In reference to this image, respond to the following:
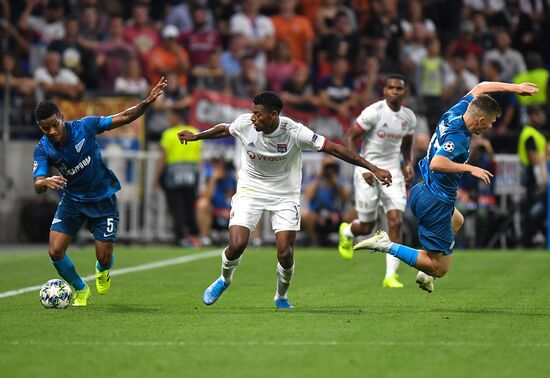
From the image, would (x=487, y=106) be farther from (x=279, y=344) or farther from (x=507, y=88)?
(x=279, y=344)

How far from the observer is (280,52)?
25250mm

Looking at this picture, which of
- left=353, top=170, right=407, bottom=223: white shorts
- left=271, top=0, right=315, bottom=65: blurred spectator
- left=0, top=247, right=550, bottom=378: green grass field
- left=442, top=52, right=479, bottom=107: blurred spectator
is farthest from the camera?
left=271, top=0, right=315, bottom=65: blurred spectator

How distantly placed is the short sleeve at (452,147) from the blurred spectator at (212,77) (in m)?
13.5

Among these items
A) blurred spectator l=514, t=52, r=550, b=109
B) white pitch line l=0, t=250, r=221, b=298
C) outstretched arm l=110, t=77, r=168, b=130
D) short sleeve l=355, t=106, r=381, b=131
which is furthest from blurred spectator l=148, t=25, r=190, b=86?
outstretched arm l=110, t=77, r=168, b=130

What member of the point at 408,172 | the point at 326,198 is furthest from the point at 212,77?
the point at 408,172

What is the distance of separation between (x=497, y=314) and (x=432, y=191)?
136 cm

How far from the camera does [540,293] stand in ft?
45.3

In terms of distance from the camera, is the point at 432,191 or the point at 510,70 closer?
the point at 432,191

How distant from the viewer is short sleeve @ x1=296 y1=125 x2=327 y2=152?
11.6m

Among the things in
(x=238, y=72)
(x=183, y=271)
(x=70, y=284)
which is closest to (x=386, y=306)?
(x=70, y=284)

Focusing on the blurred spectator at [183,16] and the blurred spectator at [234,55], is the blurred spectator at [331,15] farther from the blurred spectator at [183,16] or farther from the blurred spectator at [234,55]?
the blurred spectator at [183,16]

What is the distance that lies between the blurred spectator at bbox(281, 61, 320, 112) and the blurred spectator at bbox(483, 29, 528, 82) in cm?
391

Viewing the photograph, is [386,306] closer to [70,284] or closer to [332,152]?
[332,152]

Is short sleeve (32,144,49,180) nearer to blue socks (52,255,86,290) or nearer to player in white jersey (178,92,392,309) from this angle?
blue socks (52,255,86,290)
